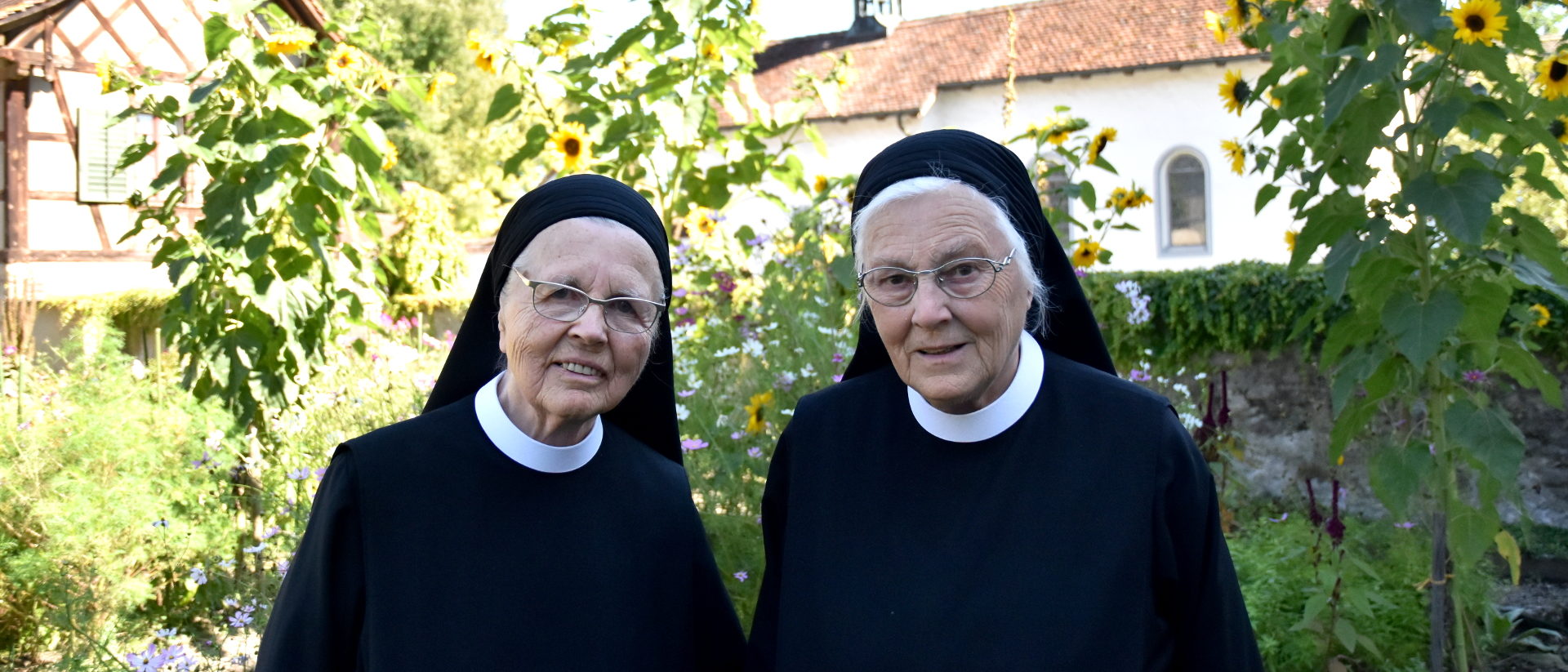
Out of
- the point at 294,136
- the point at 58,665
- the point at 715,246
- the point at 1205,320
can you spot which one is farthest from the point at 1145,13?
the point at 58,665

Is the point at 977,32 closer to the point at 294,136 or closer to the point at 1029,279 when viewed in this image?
the point at 294,136

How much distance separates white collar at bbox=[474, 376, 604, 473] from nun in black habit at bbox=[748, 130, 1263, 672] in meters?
0.38

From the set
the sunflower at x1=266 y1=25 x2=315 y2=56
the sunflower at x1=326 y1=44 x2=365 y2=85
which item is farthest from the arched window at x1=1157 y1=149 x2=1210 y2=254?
the sunflower at x1=266 y1=25 x2=315 y2=56

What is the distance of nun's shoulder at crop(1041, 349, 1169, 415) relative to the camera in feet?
6.75

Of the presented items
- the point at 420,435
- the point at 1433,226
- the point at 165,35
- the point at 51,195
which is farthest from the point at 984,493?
the point at 165,35

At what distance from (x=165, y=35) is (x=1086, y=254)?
1236 centimetres

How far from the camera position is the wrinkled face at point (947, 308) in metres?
2.01

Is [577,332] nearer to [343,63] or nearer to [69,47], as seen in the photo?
[343,63]

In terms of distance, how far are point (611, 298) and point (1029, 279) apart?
0.69 meters

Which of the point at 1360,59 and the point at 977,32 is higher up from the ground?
the point at 977,32

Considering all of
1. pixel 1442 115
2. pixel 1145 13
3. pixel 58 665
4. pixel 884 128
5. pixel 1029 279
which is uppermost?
pixel 1145 13

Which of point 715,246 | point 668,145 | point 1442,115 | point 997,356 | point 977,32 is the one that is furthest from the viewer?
point 977,32

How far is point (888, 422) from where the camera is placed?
7.15 feet

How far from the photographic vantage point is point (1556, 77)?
317 centimetres
